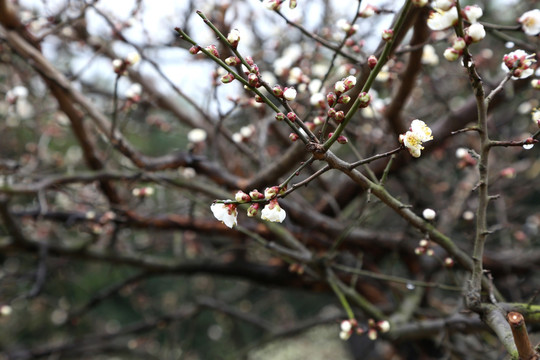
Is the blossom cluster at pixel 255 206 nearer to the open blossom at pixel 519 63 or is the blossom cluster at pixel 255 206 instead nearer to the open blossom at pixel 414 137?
the open blossom at pixel 414 137

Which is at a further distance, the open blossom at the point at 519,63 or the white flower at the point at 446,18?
the open blossom at the point at 519,63

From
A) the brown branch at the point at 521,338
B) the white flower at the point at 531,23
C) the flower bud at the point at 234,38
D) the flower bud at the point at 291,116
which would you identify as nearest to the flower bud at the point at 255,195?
the flower bud at the point at 291,116

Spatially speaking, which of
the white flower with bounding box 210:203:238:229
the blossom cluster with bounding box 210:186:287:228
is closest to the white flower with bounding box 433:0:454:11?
the blossom cluster with bounding box 210:186:287:228

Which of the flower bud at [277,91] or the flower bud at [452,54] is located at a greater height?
the flower bud at [452,54]

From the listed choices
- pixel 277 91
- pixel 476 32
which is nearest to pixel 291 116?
pixel 277 91

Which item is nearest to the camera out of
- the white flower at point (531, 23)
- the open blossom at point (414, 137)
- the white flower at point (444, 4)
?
the white flower at point (444, 4)

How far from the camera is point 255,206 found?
103 centimetres

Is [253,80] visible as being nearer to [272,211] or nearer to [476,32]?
[272,211]

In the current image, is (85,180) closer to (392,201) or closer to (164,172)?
(164,172)

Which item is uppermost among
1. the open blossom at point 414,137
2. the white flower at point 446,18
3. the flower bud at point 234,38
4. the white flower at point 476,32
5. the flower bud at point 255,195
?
the flower bud at point 234,38

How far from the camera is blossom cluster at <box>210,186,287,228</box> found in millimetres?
978

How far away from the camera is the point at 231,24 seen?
9.23ft

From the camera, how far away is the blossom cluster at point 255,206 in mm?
978

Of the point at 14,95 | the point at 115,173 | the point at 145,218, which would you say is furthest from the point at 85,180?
the point at 14,95
